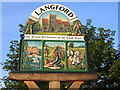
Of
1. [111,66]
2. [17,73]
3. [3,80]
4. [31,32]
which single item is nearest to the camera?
[17,73]

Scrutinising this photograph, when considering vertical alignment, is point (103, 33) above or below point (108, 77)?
above

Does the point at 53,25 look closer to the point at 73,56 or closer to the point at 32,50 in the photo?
the point at 32,50

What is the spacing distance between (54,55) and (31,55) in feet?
3.29

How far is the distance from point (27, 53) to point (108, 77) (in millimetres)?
8321

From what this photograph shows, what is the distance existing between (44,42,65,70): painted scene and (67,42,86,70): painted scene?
1.01ft

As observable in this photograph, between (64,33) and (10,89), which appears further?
(10,89)

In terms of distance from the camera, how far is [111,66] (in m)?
16.4

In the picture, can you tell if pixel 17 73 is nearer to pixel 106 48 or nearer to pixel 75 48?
pixel 75 48

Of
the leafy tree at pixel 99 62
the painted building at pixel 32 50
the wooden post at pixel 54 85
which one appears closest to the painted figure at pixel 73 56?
the wooden post at pixel 54 85

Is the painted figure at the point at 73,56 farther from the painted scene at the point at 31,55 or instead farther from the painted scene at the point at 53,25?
the painted scene at the point at 31,55

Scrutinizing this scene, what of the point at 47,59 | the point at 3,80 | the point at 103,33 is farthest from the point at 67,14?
the point at 3,80

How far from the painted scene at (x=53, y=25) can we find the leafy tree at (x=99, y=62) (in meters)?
6.18

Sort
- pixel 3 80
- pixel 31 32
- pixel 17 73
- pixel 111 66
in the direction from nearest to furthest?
1. pixel 17 73
2. pixel 31 32
3. pixel 111 66
4. pixel 3 80

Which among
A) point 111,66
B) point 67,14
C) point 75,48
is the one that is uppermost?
point 67,14
